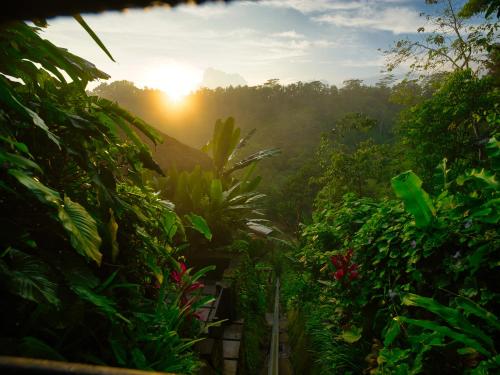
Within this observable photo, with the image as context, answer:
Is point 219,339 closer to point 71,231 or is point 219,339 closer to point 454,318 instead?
point 454,318

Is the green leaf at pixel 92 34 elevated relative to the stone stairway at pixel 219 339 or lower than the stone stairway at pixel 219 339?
elevated

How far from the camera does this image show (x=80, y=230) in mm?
1698

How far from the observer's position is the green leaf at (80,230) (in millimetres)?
1608

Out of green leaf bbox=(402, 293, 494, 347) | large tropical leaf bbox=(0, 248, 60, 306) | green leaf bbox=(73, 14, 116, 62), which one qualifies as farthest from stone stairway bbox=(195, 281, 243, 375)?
green leaf bbox=(73, 14, 116, 62)

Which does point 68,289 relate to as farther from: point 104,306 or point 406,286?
point 406,286

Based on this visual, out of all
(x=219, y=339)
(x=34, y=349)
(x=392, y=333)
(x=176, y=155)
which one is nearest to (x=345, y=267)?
(x=392, y=333)

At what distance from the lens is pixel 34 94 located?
2.34m

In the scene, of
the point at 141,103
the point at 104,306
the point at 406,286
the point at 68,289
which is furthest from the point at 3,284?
the point at 141,103

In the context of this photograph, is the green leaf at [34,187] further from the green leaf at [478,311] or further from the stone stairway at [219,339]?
the green leaf at [478,311]

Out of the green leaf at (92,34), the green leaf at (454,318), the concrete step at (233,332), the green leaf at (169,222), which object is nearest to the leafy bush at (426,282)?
the green leaf at (454,318)

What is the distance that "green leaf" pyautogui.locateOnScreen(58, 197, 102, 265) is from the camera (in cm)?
161

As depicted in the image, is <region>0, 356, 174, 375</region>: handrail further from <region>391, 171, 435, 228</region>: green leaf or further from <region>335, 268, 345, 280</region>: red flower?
<region>335, 268, 345, 280</region>: red flower

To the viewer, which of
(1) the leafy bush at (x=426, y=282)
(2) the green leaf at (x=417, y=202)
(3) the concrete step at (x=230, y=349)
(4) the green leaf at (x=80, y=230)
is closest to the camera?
(4) the green leaf at (x=80, y=230)

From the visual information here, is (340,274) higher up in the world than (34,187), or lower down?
lower down
